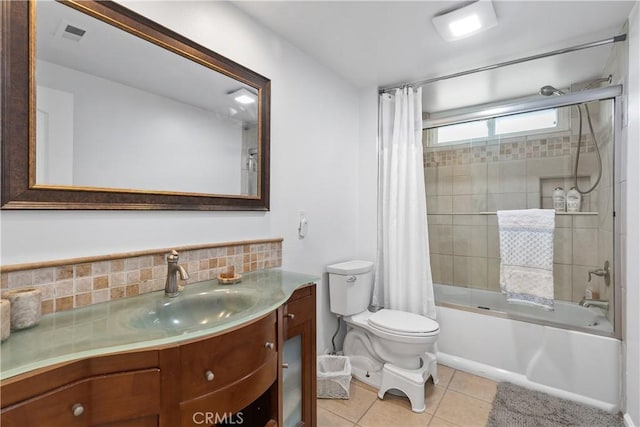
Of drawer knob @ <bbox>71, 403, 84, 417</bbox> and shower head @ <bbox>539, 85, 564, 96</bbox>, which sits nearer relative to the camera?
drawer knob @ <bbox>71, 403, 84, 417</bbox>

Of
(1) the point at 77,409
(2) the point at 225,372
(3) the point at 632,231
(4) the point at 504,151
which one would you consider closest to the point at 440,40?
(4) the point at 504,151

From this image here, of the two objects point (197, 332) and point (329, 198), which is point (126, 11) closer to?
point (197, 332)

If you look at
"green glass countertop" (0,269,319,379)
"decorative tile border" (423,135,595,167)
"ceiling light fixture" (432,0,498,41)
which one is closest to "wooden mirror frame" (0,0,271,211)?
"green glass countertop" (0,269,319,379)

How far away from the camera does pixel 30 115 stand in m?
0.98

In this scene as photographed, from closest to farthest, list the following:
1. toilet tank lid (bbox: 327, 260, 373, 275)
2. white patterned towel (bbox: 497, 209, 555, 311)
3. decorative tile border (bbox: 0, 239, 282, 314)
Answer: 1. decorative tile border (bbox: 0, 239, 282, 314)
2. white patterned towel (bbox: 497, 209, 555, 311)
3. toilet tank lid (bbox: 327, 260, 373, 275)

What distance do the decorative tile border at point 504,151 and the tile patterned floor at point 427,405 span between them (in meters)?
1.77

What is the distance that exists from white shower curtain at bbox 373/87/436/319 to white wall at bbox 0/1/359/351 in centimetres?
30

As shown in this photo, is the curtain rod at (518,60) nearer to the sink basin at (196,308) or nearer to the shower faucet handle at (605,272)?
the shower faucet handle at (605,272)

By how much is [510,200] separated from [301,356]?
2.15m

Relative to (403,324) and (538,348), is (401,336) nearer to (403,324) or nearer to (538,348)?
(403,324)

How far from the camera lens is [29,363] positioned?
2.24ft

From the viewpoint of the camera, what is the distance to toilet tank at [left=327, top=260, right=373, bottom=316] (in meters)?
2.20

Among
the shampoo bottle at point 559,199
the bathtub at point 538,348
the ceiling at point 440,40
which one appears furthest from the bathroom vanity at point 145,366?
the shampoo bottle at point 559,199

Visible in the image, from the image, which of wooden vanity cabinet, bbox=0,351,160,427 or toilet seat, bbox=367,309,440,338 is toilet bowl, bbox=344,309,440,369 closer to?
toilet seat, bbox=367,309,440,338
